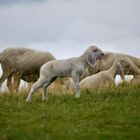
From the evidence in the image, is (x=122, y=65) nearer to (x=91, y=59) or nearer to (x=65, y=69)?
(x=91, y=59)

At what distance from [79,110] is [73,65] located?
2.31 meters

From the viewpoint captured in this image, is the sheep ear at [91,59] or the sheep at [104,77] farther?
the sheep at [104,77]

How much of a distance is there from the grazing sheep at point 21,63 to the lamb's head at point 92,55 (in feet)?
19.6

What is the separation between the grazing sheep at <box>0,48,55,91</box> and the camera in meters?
20.2

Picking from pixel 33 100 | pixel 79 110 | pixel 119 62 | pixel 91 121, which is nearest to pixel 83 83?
pixel 119 62

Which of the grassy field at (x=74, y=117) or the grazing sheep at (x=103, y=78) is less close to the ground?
the grazing sheep at (x=103, y=78)

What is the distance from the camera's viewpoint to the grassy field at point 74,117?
31.2ft

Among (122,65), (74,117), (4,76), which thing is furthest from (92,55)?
(122,65)

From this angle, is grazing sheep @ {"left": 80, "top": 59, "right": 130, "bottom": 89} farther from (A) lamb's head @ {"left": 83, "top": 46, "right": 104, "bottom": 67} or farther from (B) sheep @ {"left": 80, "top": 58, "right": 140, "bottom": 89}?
(A) lamb's head @ {"left": 83, "top": 46, "right": 104, "bottom": 67}

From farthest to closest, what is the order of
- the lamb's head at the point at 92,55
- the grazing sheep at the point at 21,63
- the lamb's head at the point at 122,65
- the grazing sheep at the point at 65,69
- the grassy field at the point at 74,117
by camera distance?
1. the grazing sheep at the point at 21,63
2. the lamb's head at the point at 122,65
3. the lamb's head at the point at 92,55
4. the grazing sheep at the point at 65,69
5. the grassy field at the point at 74,117

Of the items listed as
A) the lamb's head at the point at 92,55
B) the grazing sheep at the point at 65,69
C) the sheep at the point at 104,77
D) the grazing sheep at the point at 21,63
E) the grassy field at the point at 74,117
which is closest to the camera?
the grassy field at the point at 74,117

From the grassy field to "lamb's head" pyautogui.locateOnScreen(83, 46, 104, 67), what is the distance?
3.07 ft

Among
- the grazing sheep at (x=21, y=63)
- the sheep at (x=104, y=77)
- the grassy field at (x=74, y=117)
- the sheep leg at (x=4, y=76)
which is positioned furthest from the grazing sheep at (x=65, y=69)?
the grazing sheep at (x=21, y=63)

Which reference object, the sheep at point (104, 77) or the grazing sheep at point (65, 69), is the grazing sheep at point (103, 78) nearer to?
the sheep at point (104, 77)
